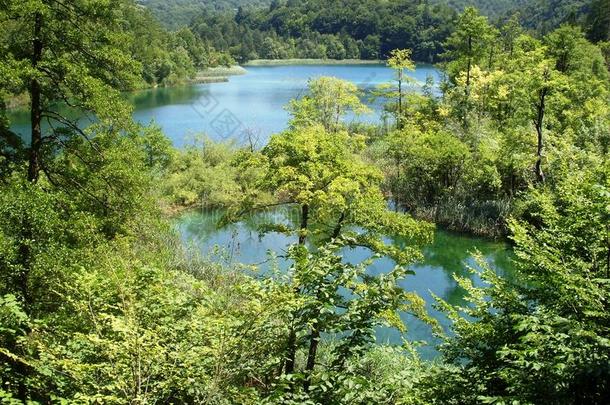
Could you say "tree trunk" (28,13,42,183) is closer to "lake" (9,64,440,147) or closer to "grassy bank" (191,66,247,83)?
"lake" (9,64,440,147)

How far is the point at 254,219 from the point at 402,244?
250 inches

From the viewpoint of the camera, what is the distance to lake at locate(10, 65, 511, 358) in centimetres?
1614

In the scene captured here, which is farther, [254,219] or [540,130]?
[254,219]

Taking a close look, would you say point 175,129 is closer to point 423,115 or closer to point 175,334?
point 423,115

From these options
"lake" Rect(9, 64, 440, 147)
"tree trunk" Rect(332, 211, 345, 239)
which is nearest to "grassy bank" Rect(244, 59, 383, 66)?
"lake" Rect(9, 64, 440, 147)

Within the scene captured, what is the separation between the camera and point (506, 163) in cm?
1964

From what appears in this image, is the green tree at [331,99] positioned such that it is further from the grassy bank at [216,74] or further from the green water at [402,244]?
the grassy bank at [216,74]

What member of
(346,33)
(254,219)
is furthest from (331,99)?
(346,33)

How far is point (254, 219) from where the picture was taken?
864 inches

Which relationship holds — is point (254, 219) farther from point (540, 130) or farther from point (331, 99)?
point (540, 130)

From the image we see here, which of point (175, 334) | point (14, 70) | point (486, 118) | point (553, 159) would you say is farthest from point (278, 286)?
point (486, 118)

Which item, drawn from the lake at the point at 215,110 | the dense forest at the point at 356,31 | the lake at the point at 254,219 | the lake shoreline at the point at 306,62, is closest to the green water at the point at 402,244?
the lake at the point at 254,219

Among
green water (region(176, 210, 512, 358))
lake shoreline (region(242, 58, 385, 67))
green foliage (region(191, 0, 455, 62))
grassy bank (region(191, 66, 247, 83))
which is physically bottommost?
green water (region(176, 210, 512, 358))

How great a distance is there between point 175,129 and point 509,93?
23.7 metres
